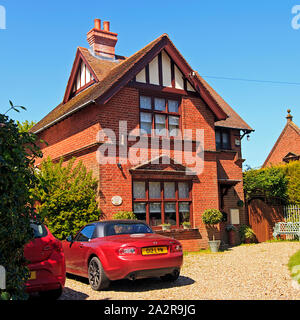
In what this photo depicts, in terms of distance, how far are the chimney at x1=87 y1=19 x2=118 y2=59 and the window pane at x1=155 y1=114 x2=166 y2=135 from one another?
5.73m

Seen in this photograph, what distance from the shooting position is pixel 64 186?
14.0 metres

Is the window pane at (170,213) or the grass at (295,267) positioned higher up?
the window pane at (170,213)

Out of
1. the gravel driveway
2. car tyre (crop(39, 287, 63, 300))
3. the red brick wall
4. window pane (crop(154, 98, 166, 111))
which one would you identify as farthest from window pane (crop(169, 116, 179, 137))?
the red brick wall

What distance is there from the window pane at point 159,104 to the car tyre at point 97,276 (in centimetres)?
888

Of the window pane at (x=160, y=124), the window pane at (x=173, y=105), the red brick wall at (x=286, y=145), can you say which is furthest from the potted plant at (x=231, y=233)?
the red brick wall at (x=286, y=145)

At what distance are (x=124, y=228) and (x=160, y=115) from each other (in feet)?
26.0

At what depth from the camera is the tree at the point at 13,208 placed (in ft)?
15.0

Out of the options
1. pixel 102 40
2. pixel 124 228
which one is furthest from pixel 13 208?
pixel 102 40

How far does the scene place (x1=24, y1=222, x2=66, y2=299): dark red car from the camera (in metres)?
6.26

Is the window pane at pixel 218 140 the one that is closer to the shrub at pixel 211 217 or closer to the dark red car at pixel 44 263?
the shrub at pixel 211 217
